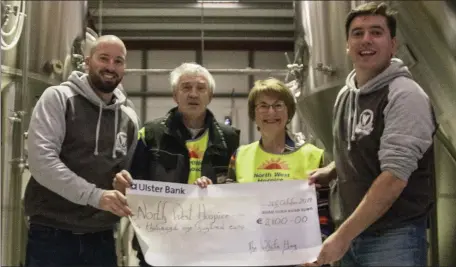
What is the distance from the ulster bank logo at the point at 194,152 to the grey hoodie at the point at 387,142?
15.0 inches

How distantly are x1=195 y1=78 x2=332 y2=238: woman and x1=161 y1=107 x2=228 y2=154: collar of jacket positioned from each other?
0.19 ft

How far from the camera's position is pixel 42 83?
6.15 ft

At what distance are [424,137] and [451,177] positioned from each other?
512 mm

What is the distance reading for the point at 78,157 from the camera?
1.40 meters

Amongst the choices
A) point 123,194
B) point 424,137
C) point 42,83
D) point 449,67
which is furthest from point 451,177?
point 42,83

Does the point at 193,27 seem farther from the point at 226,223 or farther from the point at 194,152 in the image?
the point at 226,223

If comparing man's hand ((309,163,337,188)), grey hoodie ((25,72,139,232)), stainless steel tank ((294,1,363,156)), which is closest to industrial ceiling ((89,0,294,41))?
stainless steel tank ((294,1,363,156))

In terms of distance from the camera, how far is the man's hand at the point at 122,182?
4.09 ft

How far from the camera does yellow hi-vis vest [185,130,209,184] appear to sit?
1.40 metres

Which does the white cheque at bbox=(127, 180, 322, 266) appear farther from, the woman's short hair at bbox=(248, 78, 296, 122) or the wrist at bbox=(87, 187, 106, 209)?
the woman's short hair at bbox=(248, 78, 296, 122)

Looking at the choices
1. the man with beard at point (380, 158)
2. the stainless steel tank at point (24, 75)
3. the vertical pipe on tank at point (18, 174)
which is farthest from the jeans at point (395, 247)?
the vertical pipe on tank at point (18, 174)

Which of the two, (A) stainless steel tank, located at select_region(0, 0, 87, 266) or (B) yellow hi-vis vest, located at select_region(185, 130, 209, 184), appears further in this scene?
(A) stainless steel tank, located at select_region(0, 0, 87, 266)

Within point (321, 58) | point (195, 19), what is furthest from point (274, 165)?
point (195, 19)

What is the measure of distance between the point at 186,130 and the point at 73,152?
317 millimetres
